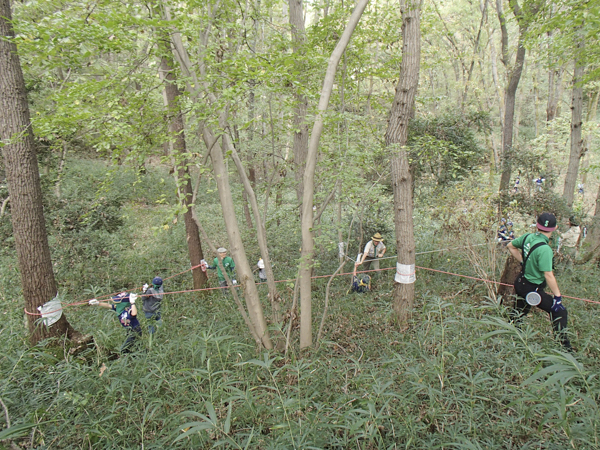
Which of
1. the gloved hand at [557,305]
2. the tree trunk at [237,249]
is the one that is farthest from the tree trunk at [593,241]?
the tree trunk at [237,249]

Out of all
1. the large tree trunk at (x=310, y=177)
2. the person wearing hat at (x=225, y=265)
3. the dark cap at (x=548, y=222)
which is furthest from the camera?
the person wearing hat at (x=225, y=265)

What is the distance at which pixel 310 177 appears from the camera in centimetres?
441

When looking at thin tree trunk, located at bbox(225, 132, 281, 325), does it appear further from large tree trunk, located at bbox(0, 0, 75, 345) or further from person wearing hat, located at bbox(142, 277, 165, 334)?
large tree trunk, located at bbox(0, 0, 75, 345)

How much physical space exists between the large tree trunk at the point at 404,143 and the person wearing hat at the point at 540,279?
4.89 ft

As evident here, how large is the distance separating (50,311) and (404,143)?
227 inches

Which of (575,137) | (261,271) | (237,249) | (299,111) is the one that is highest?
(299,111)

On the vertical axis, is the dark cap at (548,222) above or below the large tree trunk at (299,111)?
below

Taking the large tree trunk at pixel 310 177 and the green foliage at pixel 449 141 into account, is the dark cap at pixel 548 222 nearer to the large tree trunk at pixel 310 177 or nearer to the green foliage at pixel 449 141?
the large tree trunk at pixel 310 177

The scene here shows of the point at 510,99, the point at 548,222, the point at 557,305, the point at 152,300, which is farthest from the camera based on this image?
the point at 510,99

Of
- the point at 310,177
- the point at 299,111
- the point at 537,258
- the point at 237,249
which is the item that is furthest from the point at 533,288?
the point at 299,111

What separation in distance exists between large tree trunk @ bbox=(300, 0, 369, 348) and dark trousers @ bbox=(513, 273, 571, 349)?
263cm

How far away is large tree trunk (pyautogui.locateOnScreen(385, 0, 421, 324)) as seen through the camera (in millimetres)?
5012

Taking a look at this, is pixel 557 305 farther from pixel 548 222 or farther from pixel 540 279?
pixel 548 222

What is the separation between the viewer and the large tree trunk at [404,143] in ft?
16.4
